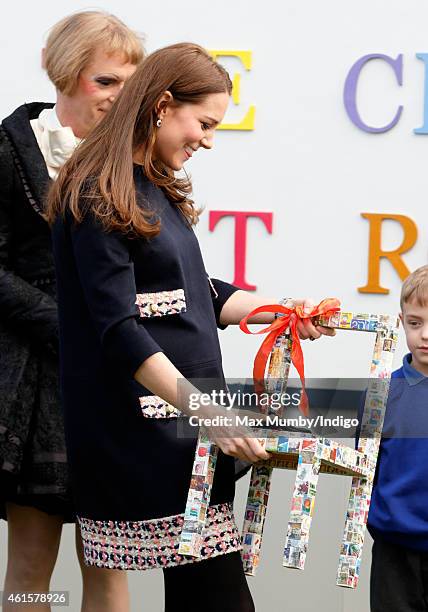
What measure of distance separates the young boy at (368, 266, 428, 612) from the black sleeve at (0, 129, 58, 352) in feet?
2.52

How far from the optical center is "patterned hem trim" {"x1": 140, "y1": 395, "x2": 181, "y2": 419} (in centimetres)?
210

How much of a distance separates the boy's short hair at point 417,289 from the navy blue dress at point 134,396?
2.40 ft

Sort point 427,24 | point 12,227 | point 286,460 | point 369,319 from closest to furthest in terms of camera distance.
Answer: point 286,460, point 369,319, point 12,227, point 427,24

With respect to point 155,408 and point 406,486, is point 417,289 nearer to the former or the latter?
point 406,486

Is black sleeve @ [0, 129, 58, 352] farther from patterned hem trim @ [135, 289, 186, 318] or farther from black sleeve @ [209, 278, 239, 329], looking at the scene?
patterned hem trim @ [135, 289, 186, 318]

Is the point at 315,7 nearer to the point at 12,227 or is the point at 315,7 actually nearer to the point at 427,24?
the point at 427,24

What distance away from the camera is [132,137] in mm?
2154

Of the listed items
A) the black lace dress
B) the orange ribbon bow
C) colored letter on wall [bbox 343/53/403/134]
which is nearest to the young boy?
the orange ribbon bow

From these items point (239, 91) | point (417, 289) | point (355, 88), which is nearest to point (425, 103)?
point (355, 88)

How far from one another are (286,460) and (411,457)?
659mm

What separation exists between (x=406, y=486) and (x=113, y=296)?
37.0 inches

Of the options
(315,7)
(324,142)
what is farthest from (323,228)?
(315,7)

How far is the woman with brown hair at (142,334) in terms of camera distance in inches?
80.9

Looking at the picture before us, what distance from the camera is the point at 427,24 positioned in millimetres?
3562
